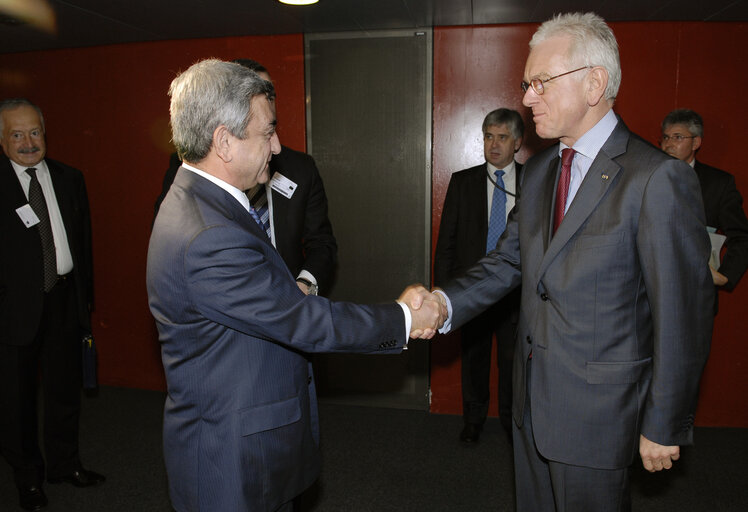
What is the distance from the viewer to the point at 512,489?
10.9 ft

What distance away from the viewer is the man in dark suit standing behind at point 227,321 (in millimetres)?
1518

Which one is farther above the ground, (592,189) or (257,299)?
(592,189)

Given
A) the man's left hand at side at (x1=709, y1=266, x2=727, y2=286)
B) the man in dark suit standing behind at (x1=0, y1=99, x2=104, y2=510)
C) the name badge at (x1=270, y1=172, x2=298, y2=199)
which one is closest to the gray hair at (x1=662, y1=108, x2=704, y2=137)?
the man's left hand at side at (x1=709, y1=266, x2=727, y2=286)

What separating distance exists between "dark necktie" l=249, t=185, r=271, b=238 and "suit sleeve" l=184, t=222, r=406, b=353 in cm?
108

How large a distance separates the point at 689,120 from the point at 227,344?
3593 mm

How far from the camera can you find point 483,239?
3.89 metres

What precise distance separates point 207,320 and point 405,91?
3248 mm

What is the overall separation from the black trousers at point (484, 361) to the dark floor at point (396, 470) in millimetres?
240

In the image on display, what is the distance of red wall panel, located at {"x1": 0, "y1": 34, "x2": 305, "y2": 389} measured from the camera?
4.79 m

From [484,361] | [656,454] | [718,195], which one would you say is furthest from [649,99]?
[656,454]

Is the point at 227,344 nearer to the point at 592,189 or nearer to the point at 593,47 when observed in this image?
the point at 592,189

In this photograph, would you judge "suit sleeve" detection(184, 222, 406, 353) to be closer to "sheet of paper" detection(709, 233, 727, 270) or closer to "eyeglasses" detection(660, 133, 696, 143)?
"eyeglasses" detection(660, 133, 696, 143)

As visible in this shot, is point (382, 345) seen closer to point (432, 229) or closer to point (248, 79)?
point (248, 79)

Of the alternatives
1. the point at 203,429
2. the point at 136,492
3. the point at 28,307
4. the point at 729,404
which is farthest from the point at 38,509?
the point at 729,404
